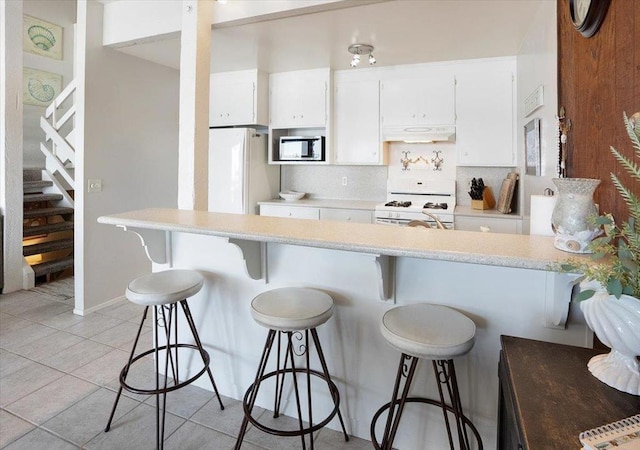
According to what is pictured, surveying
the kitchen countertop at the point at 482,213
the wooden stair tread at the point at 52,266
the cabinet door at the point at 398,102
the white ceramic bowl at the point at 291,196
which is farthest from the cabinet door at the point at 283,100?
the wooden stair tread at the point at 52,266

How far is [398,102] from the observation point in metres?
4.01

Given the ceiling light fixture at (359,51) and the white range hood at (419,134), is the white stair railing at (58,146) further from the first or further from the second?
the white range hood at (419,134)

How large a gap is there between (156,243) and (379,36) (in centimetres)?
246

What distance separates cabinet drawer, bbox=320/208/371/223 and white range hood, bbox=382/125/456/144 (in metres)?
0.87

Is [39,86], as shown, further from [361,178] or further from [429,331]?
[429,331]

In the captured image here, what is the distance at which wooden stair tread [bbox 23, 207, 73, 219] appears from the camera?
172 inches

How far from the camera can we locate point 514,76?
3.58m

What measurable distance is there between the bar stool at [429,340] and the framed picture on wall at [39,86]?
267 inches

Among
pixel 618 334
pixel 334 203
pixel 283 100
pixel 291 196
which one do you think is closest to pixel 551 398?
pixel 618 334

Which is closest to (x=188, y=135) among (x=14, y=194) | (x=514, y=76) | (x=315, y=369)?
(x=315, y=369)

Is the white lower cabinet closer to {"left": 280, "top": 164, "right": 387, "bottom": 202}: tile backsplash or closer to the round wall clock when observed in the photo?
{"left": 280, "top": 164, "right": 387, "bottom": 202}: tile backsplash

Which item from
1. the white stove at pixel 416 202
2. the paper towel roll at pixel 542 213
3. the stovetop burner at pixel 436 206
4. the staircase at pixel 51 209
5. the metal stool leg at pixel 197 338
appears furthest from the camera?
the staircase at pixel 51 209

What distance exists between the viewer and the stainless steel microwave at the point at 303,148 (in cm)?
429

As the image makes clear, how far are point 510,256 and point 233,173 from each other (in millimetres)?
3540
